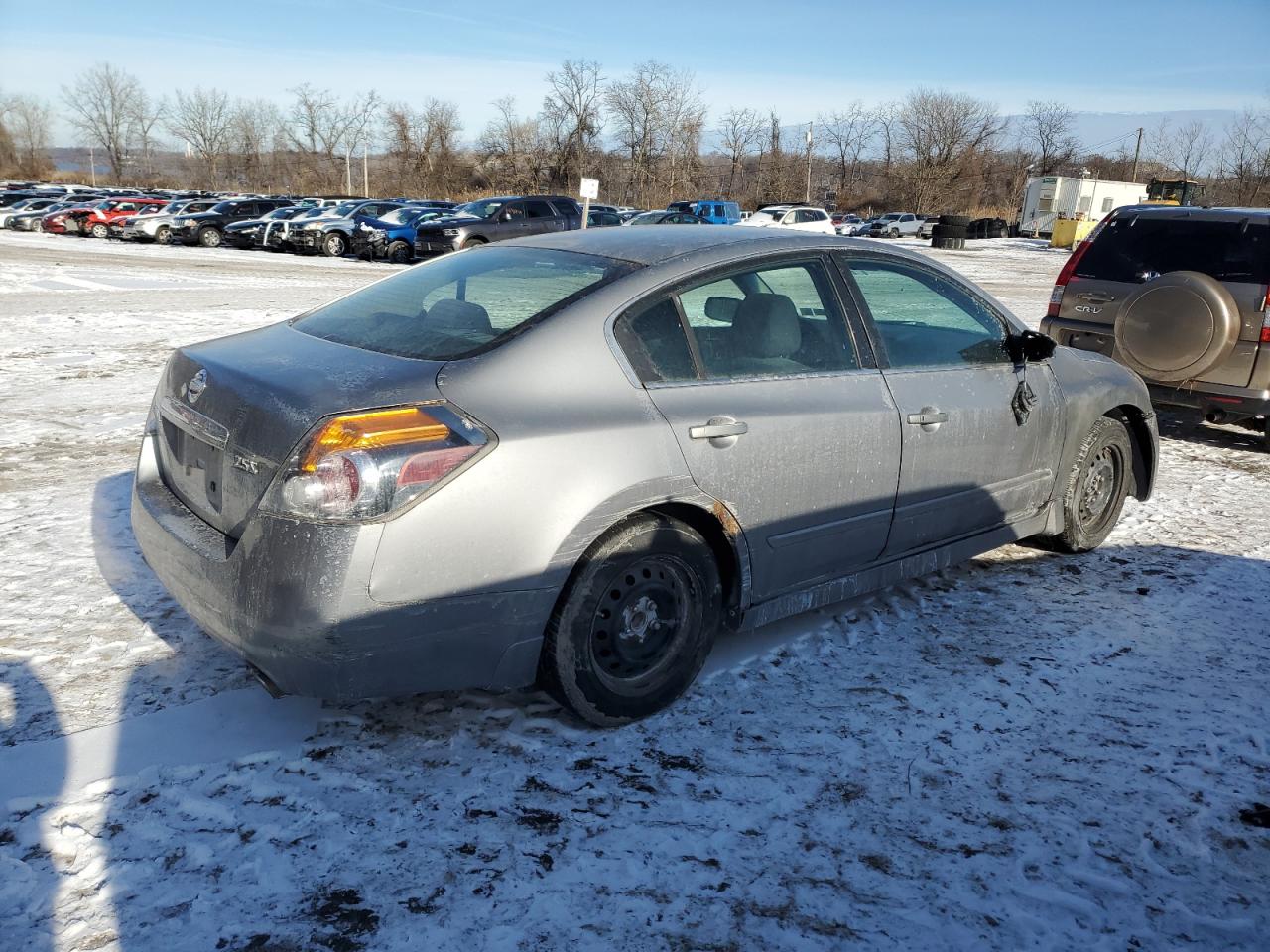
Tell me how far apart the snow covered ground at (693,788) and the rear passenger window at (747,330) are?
3.71 feet

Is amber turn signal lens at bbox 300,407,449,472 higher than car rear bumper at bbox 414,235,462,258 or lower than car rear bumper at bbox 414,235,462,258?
higher

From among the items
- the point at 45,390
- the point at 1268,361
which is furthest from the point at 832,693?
the point at 45,390

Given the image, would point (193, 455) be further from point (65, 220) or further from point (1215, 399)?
point (65, 220)

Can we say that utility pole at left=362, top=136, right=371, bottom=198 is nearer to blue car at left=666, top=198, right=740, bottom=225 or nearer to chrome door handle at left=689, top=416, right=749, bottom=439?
blue car at left=666, top=198, right=740, bottom=225

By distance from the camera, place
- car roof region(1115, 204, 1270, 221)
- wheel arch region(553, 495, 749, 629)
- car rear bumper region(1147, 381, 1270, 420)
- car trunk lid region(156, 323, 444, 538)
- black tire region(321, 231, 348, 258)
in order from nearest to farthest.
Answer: car trunk lid region(156, 323, 444, 538)
wheel arch region(553, 495, 749, 629)
car rear bumper region(1147, 381, 1270, 420)
car roof region(1115, 204, 1270, 221)
black tire region(321, 231, 348, 258)

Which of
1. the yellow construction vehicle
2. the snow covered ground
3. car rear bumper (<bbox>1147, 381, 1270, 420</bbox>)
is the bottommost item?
the snow covered ground

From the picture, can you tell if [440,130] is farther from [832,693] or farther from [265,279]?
[832,693]

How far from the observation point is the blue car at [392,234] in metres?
26.0

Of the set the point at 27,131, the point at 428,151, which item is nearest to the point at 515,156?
the point at 428,151

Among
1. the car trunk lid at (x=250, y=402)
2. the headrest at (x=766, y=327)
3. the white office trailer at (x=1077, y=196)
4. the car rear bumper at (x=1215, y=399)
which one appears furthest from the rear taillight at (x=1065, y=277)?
the white office trailer at (x=1077, y=196)

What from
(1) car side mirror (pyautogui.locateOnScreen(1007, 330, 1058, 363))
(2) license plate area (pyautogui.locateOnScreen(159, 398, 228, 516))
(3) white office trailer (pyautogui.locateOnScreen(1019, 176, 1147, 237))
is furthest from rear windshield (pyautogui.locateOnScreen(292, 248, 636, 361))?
(3) white office trailer (pyautogui.locateOnScreen(1019, 176, 1147, 237))

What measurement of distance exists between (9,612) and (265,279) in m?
16.3

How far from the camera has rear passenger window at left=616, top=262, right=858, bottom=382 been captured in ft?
10.6

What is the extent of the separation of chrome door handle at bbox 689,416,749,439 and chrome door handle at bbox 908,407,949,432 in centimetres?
87
